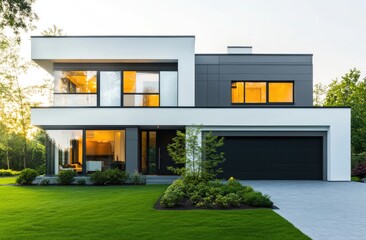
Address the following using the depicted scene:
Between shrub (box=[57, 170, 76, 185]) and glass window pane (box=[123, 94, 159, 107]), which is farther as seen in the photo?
glass window pane (box=[123, 94, 159, 107])

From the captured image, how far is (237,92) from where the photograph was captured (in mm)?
20484

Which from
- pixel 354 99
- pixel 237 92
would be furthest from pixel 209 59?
pixel 354 99

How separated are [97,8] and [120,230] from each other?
46.2 feet

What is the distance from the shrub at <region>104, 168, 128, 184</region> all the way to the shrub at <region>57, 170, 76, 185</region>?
5.05 feet

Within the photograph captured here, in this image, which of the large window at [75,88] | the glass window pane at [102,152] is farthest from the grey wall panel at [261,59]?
the glass window pane at [102,152]

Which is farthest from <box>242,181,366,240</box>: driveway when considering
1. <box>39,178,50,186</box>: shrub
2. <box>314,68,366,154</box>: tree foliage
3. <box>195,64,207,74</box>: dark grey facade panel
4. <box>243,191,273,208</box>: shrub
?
<box>314,68,366,154</box>: tree foliage

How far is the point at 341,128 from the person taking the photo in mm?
17062

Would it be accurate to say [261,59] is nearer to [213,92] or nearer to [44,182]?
[213,92]

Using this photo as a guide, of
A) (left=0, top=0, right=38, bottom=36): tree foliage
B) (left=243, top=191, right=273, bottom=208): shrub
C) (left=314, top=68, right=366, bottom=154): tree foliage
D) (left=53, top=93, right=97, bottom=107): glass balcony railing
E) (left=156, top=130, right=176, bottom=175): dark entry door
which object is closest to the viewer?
(left=243, top=191, right=273, bottom=208): shrub

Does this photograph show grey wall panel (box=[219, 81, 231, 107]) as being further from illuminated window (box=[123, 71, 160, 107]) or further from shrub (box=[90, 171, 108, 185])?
shrub (box=[90, 171, 108, 185])

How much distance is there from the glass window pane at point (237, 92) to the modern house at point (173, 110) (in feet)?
0.19

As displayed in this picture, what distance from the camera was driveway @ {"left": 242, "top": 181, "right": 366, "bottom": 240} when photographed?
6.89 meters

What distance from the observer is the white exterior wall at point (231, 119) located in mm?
16953

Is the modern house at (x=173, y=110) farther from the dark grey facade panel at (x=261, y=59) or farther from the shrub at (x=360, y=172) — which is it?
the shrub at (x=360, y=172)
